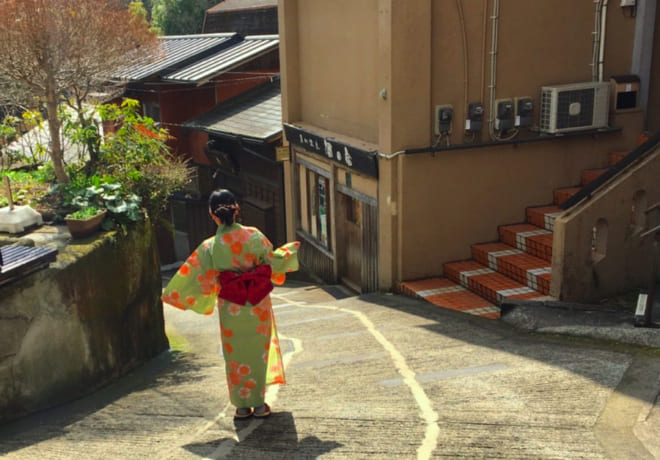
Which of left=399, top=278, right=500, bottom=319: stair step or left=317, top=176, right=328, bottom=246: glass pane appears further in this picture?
left=317, top=176, right=328, bottom=246: glass pane

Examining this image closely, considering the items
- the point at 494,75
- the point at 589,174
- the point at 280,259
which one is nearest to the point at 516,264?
the point at 589,174

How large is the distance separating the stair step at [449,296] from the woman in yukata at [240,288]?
14.7 ft

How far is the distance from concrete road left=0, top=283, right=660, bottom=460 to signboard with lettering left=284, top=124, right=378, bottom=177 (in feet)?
11.5

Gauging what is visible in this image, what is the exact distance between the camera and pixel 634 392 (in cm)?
585

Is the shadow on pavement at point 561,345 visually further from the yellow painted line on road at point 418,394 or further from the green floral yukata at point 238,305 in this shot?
the green floral yukata at point 238,305

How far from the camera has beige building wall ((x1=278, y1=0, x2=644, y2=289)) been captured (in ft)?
34.2

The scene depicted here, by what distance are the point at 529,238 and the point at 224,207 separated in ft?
20.8

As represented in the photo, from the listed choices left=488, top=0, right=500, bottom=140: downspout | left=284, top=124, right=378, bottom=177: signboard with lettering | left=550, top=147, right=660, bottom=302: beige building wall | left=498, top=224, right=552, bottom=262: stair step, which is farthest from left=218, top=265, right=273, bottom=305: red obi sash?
left=488, top=0, right=500, bottom=140: downspout

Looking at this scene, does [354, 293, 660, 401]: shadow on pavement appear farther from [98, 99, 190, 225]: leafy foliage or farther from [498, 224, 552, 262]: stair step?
[98, 99, 190, 225]: leafy foliage

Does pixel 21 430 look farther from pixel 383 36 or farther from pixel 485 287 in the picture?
pixel 383 36

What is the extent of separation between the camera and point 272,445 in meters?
5.40

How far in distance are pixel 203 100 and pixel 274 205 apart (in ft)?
17.7

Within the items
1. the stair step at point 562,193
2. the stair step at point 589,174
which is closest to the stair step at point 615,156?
the stair step at point 589,174

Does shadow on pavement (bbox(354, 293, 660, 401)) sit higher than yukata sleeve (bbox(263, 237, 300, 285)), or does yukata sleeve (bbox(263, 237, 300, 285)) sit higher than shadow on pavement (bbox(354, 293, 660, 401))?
yukata sleeve (bbox(263, 237, 300, 285))
